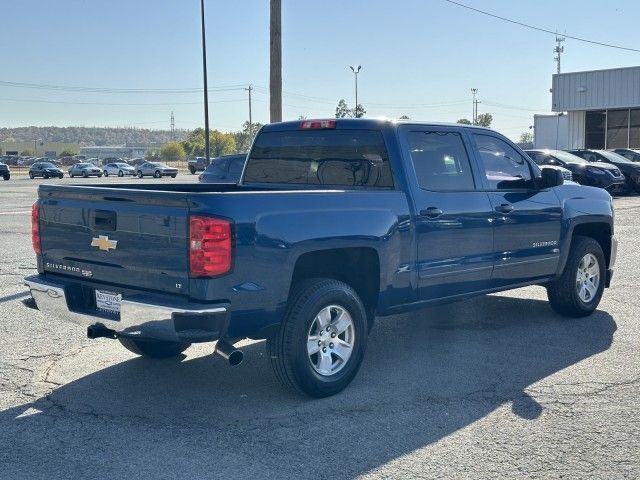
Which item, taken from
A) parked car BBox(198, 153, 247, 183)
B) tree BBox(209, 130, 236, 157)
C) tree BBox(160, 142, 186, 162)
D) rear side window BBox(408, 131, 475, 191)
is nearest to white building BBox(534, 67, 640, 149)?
parked car BBox(198, 153, 247, 183)

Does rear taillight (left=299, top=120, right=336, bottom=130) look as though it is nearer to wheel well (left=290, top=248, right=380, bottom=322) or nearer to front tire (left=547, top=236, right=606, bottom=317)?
wheel well (left=290, top=248, right=380, bottom=322)

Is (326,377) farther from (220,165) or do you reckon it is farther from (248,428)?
(220,165)

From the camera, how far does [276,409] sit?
208 inches

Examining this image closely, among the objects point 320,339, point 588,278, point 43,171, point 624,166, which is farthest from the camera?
point 43,171

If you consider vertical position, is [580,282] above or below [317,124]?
below

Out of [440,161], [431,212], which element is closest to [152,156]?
[440,161]

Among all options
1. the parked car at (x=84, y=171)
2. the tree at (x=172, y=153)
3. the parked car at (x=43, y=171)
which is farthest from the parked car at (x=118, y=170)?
the tree at (x=172, y=153)

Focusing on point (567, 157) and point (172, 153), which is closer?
point (567, 157)

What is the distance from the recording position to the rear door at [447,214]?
6.18 metres

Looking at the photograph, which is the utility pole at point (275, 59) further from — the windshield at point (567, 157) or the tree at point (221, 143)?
the tree at point (221, 143)

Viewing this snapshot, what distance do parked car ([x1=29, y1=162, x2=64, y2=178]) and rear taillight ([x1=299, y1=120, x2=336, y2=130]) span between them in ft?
180

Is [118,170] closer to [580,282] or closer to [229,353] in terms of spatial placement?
[580,282]

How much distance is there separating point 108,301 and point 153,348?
50.9 inches

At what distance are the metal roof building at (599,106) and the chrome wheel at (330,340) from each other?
35.9 meters
